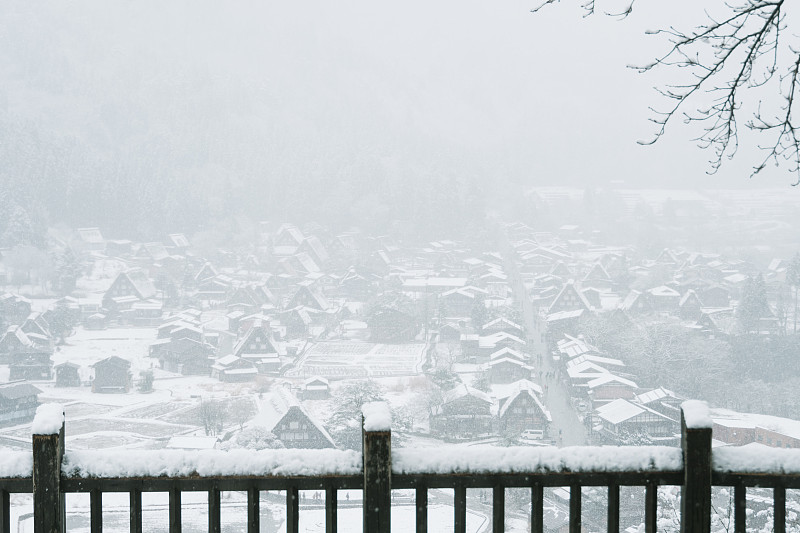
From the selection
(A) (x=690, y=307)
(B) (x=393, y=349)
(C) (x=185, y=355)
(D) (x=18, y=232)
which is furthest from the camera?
(D) (x=18, y=232)

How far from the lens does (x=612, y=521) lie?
1012 millimetres

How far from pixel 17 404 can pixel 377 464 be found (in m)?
15.1

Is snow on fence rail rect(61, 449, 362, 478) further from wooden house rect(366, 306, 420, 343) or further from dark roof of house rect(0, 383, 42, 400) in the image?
wooden house rect(366, 306, 420, 343)

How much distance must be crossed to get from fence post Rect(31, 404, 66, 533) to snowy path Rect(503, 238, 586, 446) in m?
9.28

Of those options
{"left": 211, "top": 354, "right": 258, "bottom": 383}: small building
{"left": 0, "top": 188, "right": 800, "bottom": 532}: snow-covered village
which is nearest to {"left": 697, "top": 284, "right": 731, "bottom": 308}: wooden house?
{"left": 0, "top": 188, "right": 800, "bottom": 532}: snow-covered village

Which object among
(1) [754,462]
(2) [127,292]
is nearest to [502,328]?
(2) [127,292]

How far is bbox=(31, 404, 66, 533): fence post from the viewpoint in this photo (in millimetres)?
920

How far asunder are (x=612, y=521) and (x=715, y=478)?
0.45ft

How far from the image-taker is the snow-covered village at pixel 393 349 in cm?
1195

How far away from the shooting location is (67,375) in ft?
52.6

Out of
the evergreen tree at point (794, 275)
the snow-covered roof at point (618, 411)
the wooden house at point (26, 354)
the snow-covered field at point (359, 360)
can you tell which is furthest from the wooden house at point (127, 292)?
the evergreen tree at point (794, 275)

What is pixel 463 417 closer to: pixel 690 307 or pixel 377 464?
pixel 690 307

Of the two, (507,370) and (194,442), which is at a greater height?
(507,370)

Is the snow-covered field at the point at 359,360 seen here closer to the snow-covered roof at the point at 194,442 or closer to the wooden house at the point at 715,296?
the snow-covered roof at the point at 194,442
